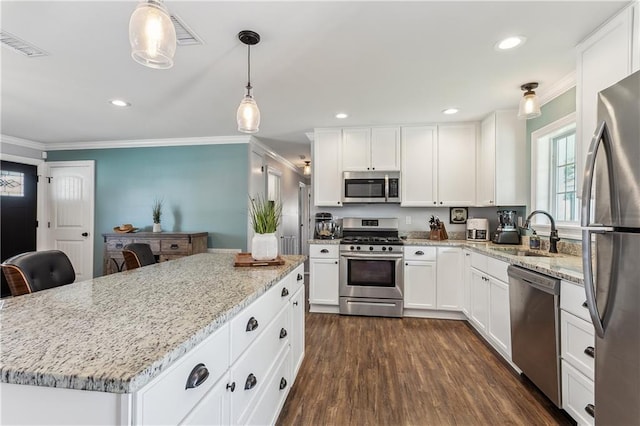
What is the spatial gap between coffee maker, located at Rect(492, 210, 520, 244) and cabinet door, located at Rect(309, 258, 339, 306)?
1.87 metres

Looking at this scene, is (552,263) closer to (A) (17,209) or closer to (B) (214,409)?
(B) (214,409)

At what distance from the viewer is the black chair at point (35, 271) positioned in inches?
55.2

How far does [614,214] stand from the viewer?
119 centimetres

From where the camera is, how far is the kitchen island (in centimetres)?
64

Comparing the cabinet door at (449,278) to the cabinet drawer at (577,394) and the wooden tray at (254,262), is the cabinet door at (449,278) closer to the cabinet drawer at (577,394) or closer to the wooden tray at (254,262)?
the cabinet drawer at (577,394)

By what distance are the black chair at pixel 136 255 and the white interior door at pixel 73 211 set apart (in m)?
3.39

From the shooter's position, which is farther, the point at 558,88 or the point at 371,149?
the point at 371,149

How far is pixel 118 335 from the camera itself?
2.70ft

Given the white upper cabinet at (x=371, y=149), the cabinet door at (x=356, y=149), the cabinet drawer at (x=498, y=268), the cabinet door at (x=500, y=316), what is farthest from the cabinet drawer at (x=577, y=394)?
the cabinet door at (x=356, y=149)

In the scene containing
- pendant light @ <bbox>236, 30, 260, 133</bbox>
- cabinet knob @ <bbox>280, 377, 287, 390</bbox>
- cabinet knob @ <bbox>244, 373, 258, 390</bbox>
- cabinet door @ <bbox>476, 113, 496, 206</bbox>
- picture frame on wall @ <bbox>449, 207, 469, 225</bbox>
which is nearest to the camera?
cabinet knob @ <bbox>244, 373, 258, 390</bbox>

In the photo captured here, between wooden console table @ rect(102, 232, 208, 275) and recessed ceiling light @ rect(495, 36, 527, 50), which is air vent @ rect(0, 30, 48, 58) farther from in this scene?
recessed ceiling light @ rect(495, 36, 527, 50)

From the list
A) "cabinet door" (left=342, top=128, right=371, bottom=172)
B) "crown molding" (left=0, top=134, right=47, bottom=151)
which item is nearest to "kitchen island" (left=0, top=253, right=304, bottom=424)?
"cabinet door" (left=342, top=128, right=371, bottom=172)

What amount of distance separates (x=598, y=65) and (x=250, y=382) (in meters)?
2.66

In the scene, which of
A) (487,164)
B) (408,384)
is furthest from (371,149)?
(408,384)
